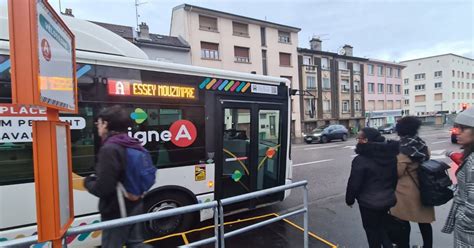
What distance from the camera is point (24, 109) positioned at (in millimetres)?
3078

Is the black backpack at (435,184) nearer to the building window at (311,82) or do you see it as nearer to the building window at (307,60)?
the building window at (311,82)

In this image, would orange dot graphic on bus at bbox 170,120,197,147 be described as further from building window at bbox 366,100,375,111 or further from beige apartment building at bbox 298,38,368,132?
building window at bbox 366,100,375,111

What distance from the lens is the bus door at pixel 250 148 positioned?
4.63 metres

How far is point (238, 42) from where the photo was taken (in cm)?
2797

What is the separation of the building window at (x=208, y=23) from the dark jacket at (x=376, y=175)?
25.1 m

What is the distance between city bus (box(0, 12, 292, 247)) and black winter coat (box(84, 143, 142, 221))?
89 centimetres

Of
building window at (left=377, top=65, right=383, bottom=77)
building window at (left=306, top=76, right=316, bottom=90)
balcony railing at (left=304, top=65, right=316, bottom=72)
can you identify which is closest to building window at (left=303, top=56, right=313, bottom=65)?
balcony railing at (left=304, top=65, right=316, bottom=72)

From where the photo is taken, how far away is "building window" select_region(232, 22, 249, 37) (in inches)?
1110

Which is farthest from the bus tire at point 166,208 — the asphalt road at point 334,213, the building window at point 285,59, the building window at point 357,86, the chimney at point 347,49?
the chimney at point 347,49

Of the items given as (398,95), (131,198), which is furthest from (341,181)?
(398,95)

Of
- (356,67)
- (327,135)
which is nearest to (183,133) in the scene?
(327,135)

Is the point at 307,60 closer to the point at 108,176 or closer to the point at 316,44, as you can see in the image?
the point at 316,44

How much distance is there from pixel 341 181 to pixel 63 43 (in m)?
8.25

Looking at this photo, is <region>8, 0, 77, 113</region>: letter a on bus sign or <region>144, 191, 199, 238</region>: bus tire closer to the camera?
<region>8, 0, 77, 113</region>: letter a on bus sign
